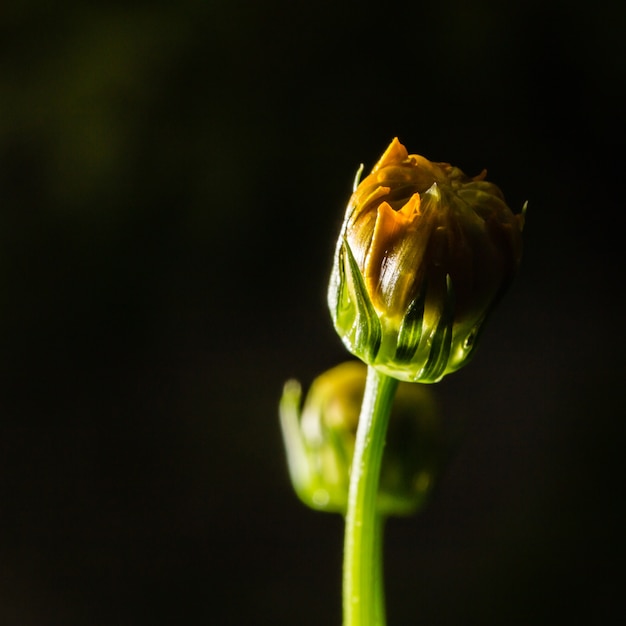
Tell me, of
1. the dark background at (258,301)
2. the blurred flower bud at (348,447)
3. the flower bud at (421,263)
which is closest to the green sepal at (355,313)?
the flower bud at (421,263)

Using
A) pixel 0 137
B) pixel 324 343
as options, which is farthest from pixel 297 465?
pixel 0 137

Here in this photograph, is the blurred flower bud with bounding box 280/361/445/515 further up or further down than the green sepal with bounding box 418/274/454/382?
further down

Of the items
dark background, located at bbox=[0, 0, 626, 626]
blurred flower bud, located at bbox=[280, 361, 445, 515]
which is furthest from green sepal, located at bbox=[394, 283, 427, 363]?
dark background, located at bbox=[0, 0, 626, 626]

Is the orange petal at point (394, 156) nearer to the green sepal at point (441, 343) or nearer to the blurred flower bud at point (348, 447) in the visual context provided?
the green sepal at point (441, 343)

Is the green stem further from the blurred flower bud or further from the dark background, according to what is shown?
the dark background

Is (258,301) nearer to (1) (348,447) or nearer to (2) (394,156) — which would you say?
(1) (348,447)

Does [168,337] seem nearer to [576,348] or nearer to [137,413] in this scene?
[137,413]
